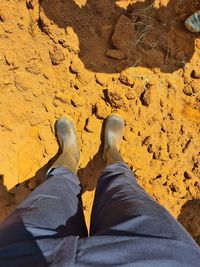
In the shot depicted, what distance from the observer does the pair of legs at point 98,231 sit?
35.7 inches

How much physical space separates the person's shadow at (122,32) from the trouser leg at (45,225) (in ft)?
2.60

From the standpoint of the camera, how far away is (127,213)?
1.12 meters

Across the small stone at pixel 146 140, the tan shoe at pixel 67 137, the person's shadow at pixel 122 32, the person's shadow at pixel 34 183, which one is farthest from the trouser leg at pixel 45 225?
the person's shadow at pixel 122 32

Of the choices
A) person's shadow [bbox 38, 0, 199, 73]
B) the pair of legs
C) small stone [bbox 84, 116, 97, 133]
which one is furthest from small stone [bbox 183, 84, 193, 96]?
the pair of legs

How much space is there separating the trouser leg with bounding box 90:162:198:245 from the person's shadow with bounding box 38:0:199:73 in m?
0.75

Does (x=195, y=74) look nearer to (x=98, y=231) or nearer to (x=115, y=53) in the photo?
(x=115, y=53)

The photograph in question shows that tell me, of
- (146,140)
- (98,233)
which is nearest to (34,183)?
(146,140)

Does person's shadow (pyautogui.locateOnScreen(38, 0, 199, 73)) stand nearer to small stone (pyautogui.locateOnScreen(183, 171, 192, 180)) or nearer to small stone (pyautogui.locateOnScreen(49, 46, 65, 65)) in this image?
small stone (pyautogui.locateOnScreen(49, 46, 65, 65))

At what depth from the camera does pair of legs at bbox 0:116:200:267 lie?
91 centimetres

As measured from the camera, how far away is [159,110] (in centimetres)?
207

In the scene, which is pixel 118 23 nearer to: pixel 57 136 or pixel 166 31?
pixel 166 31

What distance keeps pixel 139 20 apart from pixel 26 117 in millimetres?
841

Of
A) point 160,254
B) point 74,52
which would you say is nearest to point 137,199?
point 160,254

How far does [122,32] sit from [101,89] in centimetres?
34
